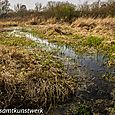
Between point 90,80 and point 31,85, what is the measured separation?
213cm

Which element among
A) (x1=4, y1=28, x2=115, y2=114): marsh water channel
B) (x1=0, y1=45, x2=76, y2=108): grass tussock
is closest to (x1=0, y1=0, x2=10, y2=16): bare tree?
(x1=4, y1=28, x2=115, y2=114): marsh water channel

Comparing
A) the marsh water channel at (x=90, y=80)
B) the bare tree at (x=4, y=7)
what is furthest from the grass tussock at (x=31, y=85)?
the bare tree at (x=4, y=7)

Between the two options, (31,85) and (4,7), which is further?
(4,7)

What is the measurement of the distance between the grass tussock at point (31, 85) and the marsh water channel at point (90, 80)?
0.33 metres

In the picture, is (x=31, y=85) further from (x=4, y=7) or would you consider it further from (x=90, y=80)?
(x=4, y=7)

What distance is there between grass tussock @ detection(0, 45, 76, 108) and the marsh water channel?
330mm

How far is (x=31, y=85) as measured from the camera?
22.1 ft

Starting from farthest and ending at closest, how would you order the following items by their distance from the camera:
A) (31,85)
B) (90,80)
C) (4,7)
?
(4,7) → (90,80) → (31,85)

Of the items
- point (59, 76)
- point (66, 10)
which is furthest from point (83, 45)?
point (66, 10)

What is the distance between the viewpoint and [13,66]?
7688 millimetres

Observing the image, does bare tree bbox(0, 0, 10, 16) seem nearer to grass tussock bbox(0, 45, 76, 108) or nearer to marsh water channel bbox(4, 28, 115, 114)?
marsh water channel bbox(4, 28, 115, 114)

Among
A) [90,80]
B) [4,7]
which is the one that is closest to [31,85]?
[90,80]

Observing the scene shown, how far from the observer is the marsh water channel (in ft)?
21.0

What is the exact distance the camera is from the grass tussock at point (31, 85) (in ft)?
21.0
